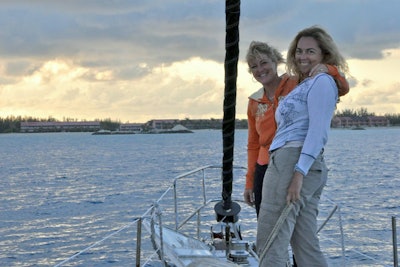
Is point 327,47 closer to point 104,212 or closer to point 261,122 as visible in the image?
point 261,122

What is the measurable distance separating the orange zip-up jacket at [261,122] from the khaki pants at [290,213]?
83 cm

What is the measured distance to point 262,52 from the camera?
4.06 metres

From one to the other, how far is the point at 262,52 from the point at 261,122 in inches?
20.5

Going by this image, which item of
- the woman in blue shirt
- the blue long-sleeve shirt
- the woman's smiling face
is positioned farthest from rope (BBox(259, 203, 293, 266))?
the woman's smiling face

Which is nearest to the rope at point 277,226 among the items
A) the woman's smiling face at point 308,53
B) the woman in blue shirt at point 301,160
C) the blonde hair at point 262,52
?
the woman in blue shirt at point 301,160

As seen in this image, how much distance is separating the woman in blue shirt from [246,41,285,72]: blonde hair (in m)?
0.64

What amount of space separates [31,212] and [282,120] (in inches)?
823

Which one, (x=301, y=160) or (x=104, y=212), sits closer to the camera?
(x=301, y=160)

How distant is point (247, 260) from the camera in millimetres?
5012

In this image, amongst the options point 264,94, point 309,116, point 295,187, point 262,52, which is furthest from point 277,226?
point 262,52

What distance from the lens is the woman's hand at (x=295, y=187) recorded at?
3.07 meters

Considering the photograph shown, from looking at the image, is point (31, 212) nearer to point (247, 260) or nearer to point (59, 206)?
point (59, 206)

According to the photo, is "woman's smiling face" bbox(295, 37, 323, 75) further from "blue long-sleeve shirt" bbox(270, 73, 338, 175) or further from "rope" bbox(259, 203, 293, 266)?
"rope" bbox(259, 203, 293, 266)

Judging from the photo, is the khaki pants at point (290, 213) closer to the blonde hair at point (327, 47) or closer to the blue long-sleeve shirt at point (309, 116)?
the blue long-sleeve shirt at point (309, 116)
